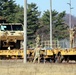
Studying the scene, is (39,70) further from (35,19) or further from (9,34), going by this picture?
(35,19)

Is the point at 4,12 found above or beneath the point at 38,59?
above

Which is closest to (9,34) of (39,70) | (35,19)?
(39,70)

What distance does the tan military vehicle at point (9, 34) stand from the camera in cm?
3458

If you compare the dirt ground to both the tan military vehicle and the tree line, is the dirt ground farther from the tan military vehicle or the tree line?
the tree line

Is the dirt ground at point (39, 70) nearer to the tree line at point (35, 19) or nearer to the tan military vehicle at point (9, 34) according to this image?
the tan military vehicle at point (9, 34)

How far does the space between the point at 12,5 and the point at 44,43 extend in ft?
156

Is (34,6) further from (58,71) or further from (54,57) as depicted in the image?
(58,71)

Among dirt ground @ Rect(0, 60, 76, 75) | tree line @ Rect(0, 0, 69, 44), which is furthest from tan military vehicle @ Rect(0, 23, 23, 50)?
tree line @ Rect(0, 0, 69, 44)

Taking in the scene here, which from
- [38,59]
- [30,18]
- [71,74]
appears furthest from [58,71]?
[30,18]

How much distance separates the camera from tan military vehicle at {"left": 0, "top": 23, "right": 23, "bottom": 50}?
34.6 m

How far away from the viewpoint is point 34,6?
8269 centimetres

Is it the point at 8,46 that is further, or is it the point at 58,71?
the point at 8,46

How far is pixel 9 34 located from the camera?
114ft

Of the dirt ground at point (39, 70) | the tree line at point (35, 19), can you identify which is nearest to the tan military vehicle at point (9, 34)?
the dirt ground at point (39, 70)
